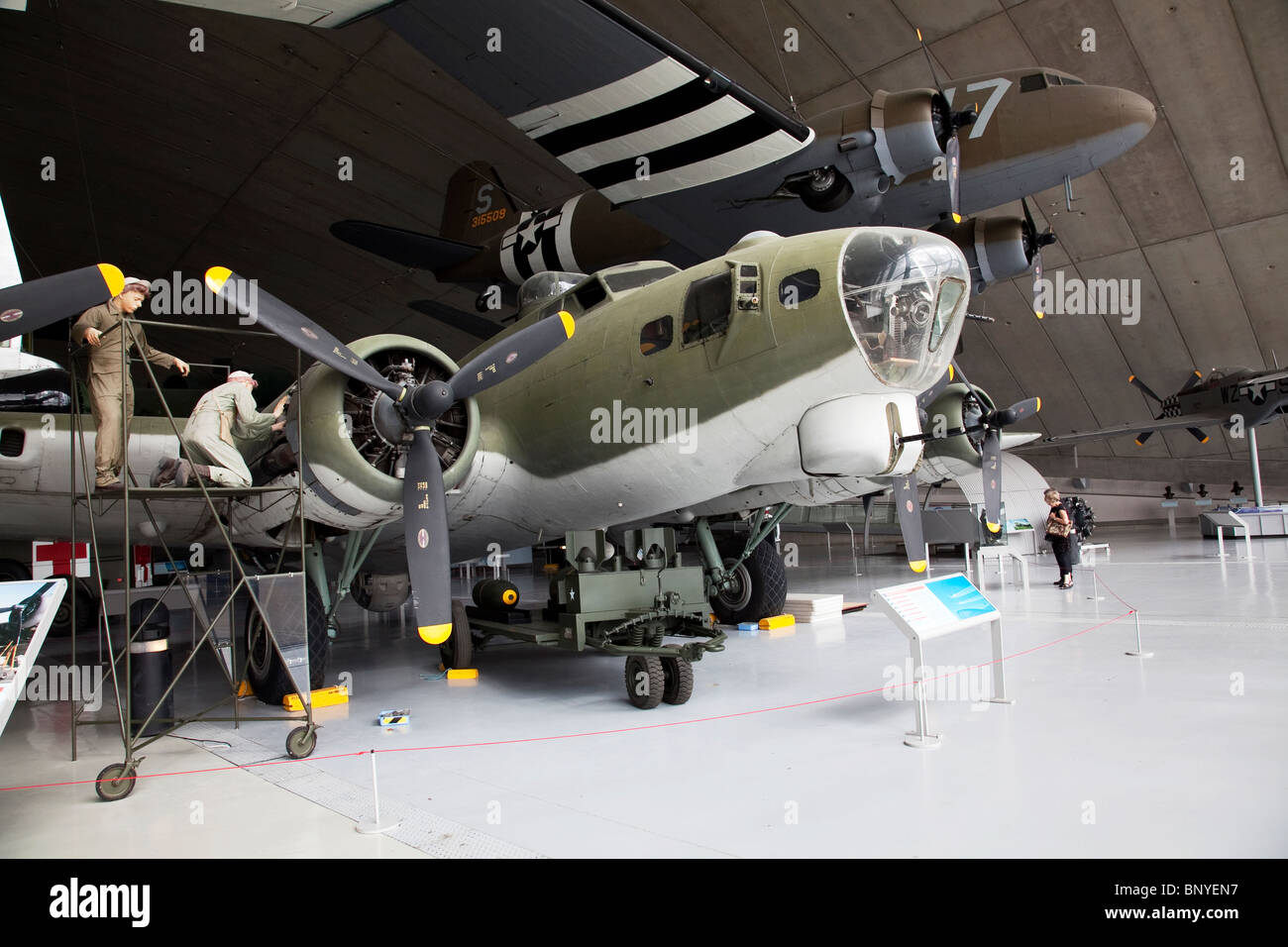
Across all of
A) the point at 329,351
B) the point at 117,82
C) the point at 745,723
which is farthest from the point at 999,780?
the point at 117,82

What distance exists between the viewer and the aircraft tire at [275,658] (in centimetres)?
681

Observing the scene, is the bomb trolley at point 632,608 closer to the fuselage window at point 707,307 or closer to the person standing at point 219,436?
the fuselage window at point 707,307

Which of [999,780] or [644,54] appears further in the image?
[644,54]

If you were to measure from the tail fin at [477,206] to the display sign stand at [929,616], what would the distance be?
1475 cm

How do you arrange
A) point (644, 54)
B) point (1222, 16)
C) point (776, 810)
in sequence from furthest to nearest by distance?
point (1222, 16) < point (644, 54) < point (776, 810)

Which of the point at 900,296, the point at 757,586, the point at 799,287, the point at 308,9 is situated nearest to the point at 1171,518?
the point at 757,586

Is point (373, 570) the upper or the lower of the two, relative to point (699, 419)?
lower

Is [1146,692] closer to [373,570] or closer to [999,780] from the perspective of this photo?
[999,780]

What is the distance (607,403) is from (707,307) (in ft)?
3.84

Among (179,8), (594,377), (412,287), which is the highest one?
(179,8)

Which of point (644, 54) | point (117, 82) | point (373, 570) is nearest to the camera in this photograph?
point (644, 54)

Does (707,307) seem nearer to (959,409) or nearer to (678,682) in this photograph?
(678,682)

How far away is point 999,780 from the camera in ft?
12.9

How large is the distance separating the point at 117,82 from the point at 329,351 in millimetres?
16843
